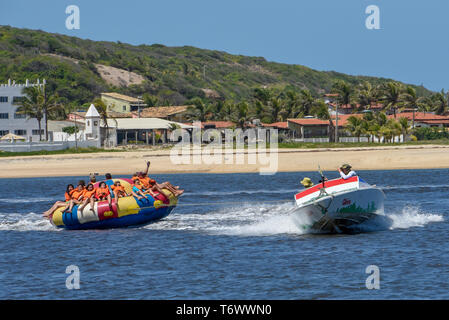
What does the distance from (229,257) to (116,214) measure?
6.61 m

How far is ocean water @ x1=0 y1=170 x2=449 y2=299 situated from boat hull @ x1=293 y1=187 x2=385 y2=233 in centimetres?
51

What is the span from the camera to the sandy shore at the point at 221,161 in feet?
198

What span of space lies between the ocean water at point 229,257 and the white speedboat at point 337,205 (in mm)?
601

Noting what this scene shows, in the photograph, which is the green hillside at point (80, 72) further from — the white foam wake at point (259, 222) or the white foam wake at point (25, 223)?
the white foam wake at point (259, 222)

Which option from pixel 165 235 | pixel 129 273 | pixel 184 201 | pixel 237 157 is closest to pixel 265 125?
pixel 237 157

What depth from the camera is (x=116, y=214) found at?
27.2 m

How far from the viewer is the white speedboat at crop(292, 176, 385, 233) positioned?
22.7 meters

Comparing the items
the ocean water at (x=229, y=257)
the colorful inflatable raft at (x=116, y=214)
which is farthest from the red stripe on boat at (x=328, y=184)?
the colorful inflatable raft at (x=116, y=214)

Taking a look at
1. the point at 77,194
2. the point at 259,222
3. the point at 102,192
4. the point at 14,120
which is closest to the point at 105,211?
the point at 102,192

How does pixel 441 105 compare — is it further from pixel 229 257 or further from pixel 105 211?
pixel 229 257

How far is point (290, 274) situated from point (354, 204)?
183 inches

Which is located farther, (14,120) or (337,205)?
(14,120)

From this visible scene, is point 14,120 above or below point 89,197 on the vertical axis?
above
